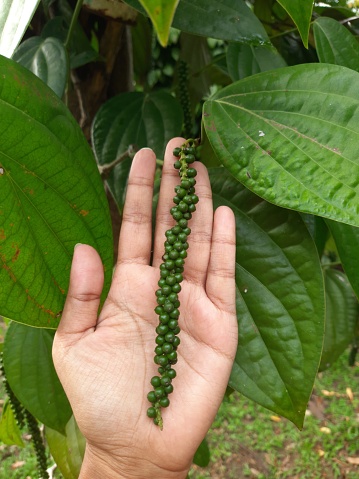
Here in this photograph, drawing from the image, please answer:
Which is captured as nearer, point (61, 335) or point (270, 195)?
point (270, 195)

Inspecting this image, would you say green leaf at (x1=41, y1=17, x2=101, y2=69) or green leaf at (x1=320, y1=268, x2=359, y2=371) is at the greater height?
green leaf at (x1=41, y1=17, x2=101, y2=69)

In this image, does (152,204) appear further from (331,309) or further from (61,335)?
(331,309)

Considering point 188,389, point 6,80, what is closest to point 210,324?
point 188,389

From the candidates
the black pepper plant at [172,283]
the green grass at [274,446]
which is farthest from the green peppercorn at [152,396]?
the green grass at [274,446]

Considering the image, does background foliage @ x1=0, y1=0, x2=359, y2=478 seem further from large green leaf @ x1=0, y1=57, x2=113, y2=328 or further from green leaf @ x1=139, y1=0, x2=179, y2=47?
green leaf @ x1=139, y1=0, x2=179, y2=47

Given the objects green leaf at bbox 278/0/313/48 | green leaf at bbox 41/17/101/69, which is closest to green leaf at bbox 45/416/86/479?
green leaf at bbox 41/17/101/69

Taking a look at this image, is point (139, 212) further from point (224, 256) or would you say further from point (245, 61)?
point (245, 61)
